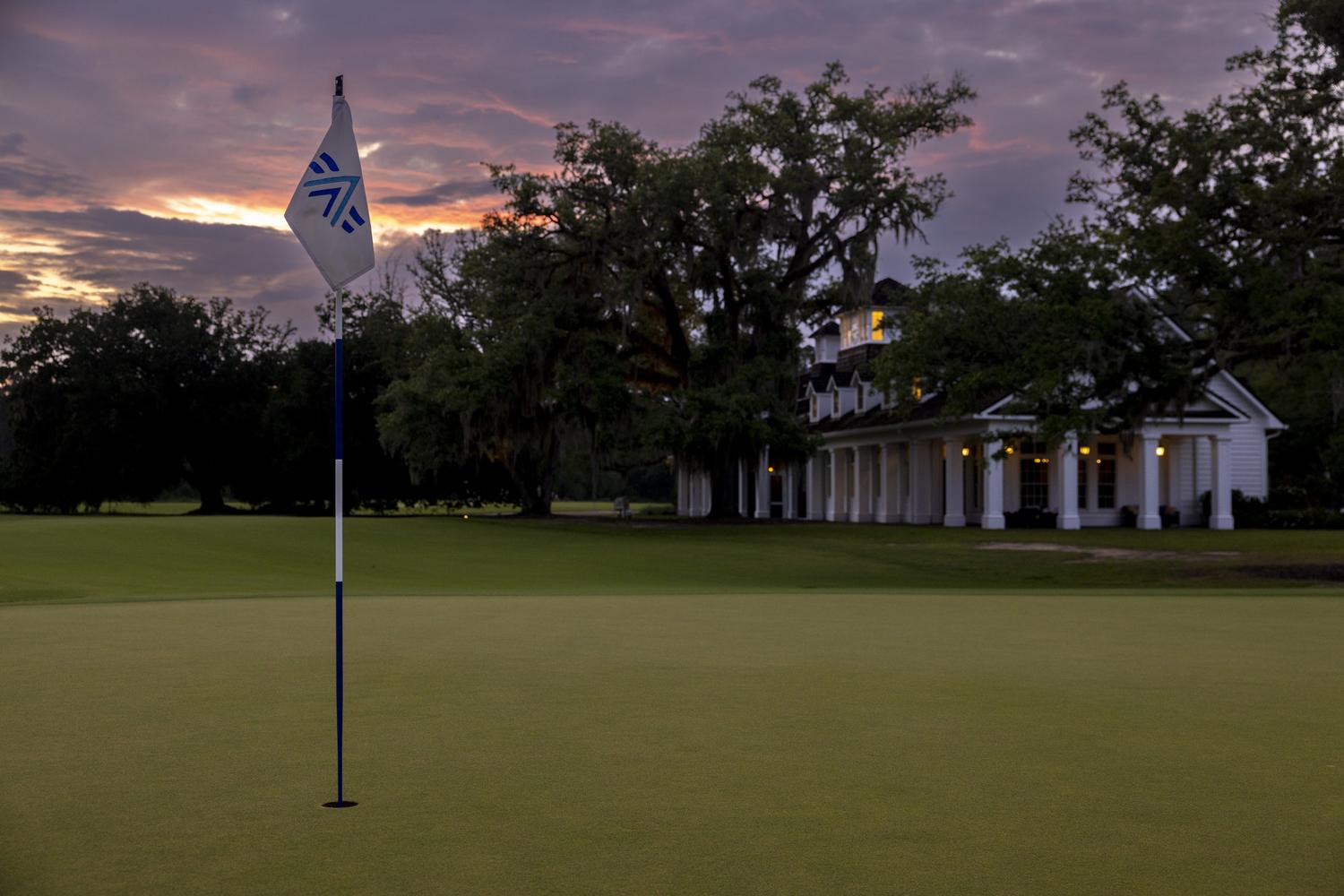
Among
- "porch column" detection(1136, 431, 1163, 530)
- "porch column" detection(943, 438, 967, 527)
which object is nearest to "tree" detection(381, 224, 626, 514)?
"porch column" detection(943, 438, 967, 527)

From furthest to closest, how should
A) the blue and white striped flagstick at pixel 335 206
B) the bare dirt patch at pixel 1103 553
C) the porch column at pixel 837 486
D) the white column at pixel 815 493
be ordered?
the white column at pixel 815 493 < the porch column at pixel 837 486 < the bare dirt patch at pixel 1103 553 < the blue and white striped flagstick at pixel 335 206

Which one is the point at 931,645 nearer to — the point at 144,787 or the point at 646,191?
the point at 144,787

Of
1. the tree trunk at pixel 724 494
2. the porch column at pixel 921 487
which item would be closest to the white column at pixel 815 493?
the porch column at pixel 921 487

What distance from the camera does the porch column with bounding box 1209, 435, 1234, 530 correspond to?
47688mm

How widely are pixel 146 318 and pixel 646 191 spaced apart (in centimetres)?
3483

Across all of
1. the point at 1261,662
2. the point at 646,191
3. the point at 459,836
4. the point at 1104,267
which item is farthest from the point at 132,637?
the point at 646,191

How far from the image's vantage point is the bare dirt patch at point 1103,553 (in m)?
31.3

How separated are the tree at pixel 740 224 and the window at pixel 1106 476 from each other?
449 inches

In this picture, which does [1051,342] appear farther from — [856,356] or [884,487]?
[856,356]

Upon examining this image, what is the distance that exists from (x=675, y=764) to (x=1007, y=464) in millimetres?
44891

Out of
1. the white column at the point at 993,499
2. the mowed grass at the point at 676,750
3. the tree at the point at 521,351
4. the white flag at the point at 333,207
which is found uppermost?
the tree at the point at 521,351

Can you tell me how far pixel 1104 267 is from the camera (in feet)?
92.6

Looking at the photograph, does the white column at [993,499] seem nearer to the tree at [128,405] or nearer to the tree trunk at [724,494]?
the tree trunk at [724,494]

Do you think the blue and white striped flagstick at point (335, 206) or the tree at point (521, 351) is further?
the tree at point (521, 351)
